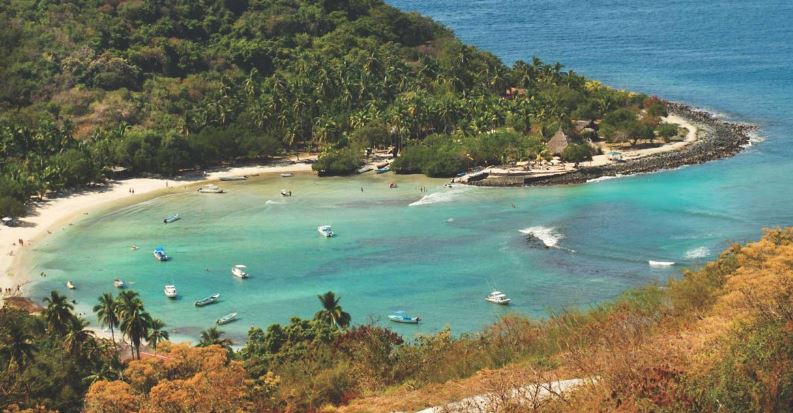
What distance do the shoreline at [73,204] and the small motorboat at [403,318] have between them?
24.5m

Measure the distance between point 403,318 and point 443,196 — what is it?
1094 inches

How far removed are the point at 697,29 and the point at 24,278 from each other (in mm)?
132256

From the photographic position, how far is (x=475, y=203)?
7800 centimetres

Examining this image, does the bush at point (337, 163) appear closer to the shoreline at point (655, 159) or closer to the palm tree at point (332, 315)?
the shoreline at point (655, 159)

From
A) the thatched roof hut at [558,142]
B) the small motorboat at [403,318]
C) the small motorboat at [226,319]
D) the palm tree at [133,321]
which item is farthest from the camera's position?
the thatched roof hut at [558,142]

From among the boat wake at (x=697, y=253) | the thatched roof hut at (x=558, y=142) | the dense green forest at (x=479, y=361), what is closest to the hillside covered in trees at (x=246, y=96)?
the thatched roof hut at (x=558, y=142)

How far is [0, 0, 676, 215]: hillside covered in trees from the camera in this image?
288ft

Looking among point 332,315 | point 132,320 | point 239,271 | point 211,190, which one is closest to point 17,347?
point 132,320

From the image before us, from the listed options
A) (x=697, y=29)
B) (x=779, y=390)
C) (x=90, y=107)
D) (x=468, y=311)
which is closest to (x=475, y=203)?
(x=468, y=311)

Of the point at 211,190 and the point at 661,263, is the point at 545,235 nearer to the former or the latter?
the point at 661,263

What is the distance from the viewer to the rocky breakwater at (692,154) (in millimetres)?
84938

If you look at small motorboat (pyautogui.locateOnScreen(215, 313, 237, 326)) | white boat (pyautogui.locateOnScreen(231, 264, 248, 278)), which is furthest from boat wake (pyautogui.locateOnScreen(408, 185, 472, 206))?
small motorboat (pyautogui.locateOnScreen(215, 313, 237, 326))

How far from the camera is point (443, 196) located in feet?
265

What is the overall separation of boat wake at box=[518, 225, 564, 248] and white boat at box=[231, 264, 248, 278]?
810 inches
